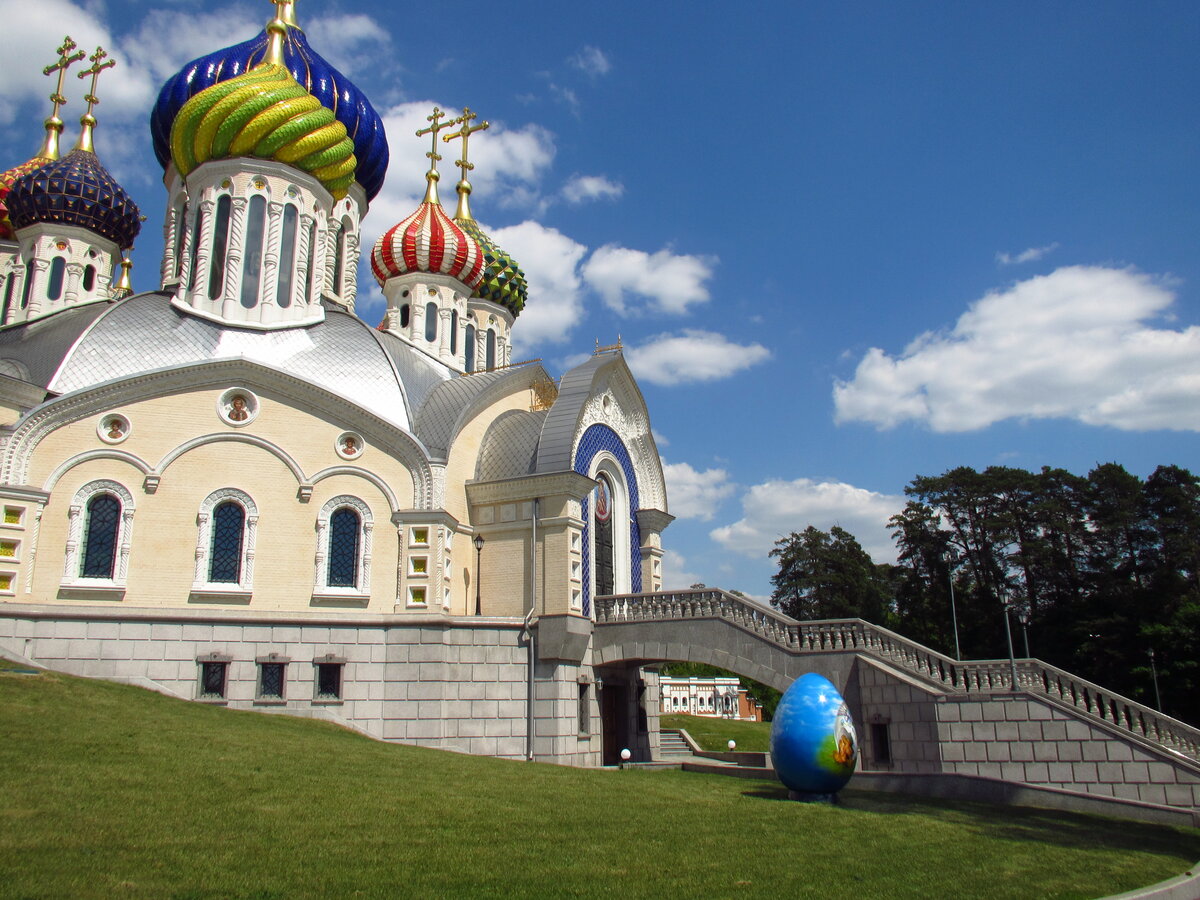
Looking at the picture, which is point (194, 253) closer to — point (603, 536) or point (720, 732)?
point (603, 536)

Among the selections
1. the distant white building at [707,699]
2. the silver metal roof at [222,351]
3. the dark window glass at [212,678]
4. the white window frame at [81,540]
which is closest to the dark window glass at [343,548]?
the silver metal roof at [222,351]

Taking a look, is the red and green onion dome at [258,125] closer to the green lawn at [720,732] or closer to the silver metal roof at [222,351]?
the silver metal roof at [222,351]

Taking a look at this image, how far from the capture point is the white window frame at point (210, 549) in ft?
60.3

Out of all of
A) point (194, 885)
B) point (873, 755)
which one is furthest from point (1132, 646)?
point (194, 885)

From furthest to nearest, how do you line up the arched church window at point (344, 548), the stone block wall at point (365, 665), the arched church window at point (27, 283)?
the arched church window at point (27, 283) < the arched church window at point (344, 548) < the stone block wall at point (365, 665)

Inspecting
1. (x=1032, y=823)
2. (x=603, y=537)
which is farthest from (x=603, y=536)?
(x=1032, y=823)

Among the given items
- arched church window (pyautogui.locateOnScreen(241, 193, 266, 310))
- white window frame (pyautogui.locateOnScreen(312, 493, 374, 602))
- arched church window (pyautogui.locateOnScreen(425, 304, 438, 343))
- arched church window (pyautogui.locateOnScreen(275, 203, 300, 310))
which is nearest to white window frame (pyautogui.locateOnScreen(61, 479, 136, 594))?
white window frame (pyautogui.locateOnScreen(312, 493, 374, 602))

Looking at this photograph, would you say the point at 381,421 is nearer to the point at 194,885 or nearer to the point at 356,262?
the point at 356,262

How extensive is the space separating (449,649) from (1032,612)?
2964 cm

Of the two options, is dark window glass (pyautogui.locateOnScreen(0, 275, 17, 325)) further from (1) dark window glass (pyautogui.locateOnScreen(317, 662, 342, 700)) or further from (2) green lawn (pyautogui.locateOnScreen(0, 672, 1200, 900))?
(2) green lawn (pyautogui.locateOnScreen(0, 672, 1200, 900))

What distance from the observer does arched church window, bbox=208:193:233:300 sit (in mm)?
22109

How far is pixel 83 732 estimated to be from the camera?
12352mm

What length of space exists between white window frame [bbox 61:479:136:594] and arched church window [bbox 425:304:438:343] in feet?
44.8

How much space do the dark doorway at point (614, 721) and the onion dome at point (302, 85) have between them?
16.5 m
